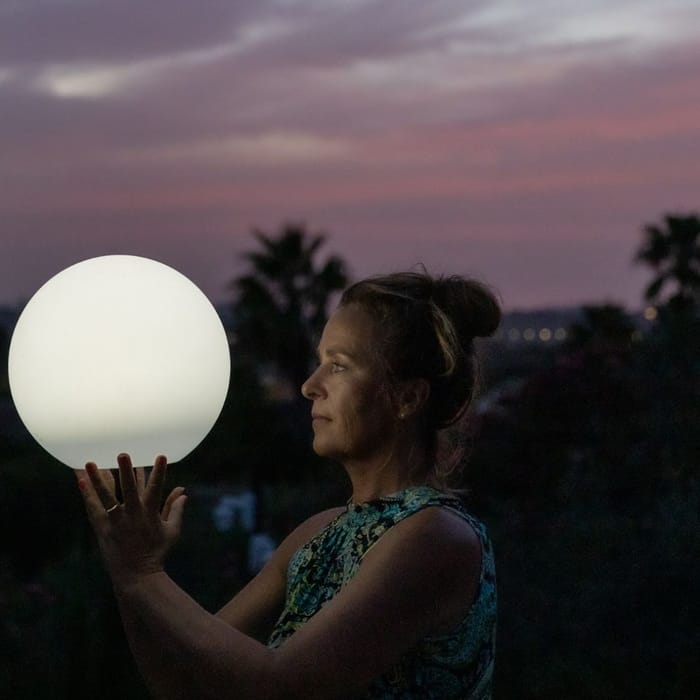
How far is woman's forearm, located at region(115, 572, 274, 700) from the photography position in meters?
1.84

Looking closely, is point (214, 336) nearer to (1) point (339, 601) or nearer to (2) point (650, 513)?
(1) point (339, 601)

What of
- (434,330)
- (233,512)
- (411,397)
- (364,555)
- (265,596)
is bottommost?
(233,512)

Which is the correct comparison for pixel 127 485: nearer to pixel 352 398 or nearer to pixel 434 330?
pixel 352 398

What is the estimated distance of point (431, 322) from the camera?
2.25 meters

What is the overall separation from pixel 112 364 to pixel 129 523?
27 centimetres

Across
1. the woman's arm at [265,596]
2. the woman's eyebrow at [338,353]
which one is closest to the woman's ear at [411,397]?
the woman's eyebrow at [338,353]

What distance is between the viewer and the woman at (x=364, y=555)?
6.14ft

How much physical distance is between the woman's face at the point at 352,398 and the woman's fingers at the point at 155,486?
0.34 metres

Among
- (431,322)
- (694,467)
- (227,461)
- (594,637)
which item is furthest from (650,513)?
(227,461)

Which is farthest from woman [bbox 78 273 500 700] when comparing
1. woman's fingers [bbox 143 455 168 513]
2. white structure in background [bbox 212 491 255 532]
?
white structure in background [bbox 212 491 255 532]

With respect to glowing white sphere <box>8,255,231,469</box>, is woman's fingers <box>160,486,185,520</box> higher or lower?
lower

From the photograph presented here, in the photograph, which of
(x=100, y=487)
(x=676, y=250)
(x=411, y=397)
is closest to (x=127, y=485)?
(x=100, y=487)

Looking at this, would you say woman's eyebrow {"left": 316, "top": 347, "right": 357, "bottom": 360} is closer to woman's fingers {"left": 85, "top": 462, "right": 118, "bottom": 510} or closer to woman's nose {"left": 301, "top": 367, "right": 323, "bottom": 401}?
woman's nose {"left": 301, "top": 367, "right": 323, "bottom": 401}

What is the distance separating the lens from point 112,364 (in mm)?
2002
